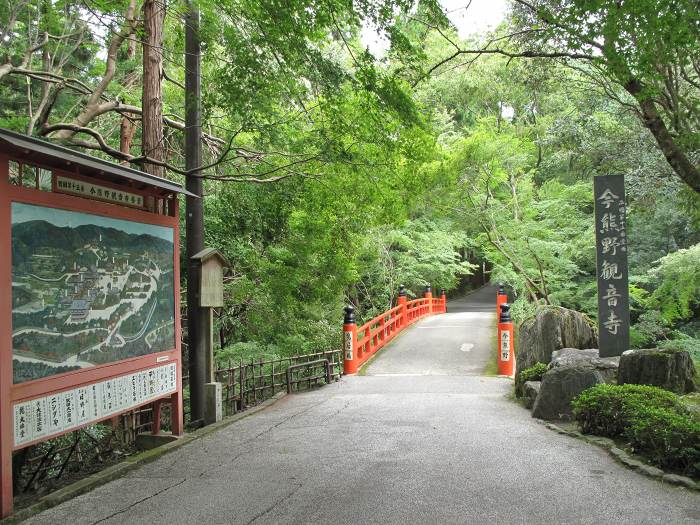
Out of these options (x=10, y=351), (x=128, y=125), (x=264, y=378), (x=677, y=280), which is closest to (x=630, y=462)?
(x=10, y=351)

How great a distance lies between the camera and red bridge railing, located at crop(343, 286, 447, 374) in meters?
13.1

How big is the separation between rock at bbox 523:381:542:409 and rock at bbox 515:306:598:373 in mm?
1696

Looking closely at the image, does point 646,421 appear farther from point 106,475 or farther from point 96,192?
point 96,192

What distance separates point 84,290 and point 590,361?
7.26 metres

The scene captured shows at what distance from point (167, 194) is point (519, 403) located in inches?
255

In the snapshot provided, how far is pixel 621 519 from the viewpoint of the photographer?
3.92 metres

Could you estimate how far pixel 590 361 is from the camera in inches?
336

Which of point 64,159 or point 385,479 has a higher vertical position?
point 64,159

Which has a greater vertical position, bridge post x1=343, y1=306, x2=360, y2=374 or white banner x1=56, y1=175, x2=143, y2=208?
white banner x1=56, y1=175, x2=143, y2=208

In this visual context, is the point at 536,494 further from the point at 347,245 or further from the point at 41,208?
the point at 347,245

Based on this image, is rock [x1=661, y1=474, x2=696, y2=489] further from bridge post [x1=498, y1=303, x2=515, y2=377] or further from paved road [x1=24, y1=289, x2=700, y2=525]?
bridge post [x1=498, y1=303, x2=515, y2=377]

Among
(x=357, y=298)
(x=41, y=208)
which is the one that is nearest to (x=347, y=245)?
(x=41, y=208)

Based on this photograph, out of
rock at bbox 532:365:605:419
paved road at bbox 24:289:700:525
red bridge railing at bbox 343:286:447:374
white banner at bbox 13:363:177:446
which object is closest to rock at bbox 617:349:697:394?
rock at bbox 532:365:605:419

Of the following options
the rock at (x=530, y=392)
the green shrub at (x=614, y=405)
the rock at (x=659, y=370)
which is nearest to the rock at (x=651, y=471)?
the green shrub at (x=614, y=405)
